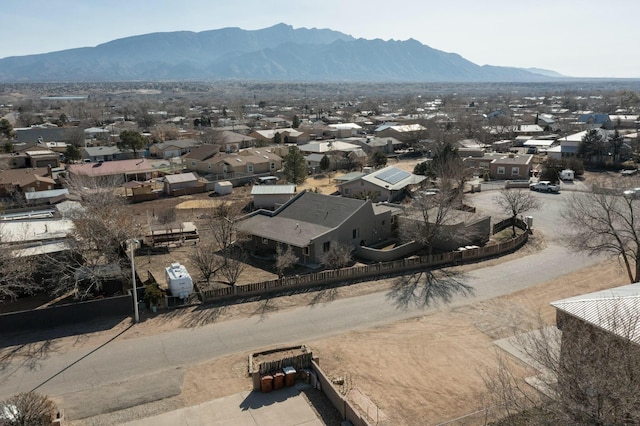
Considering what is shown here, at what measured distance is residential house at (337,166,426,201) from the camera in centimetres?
4453

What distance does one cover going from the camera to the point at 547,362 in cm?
1228

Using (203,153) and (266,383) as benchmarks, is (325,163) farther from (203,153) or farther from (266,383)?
(266,383)

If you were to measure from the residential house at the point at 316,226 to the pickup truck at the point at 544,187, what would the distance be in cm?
2345

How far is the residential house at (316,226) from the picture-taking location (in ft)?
98.3

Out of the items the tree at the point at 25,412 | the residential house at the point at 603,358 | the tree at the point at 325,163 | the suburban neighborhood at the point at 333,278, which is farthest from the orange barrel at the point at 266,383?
the tree at the point at 325,163

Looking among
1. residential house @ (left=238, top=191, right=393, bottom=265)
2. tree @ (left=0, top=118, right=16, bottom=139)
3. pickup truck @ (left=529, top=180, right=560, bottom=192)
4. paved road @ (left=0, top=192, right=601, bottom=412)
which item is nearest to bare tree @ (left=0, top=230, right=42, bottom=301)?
paved road @ (left=0, top=192, right=601, bottom=412)

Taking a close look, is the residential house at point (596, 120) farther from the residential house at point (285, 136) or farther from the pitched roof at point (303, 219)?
the pitched roof at point (303, 219)

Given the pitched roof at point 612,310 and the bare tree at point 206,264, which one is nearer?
the pitched roof at point 612,310

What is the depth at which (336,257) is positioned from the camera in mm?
28625

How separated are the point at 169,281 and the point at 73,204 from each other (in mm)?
20104

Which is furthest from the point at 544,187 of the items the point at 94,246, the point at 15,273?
the point at 15,273

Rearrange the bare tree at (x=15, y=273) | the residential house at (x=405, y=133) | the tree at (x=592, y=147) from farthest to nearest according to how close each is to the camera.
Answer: the residential house at (x=405, y=133), the tree at (x=592, y=147), the bare tree at (x=15, y=273)

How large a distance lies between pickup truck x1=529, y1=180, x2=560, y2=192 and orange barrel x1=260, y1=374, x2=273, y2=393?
4231 cm

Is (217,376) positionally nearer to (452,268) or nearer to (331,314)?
(331,314)
